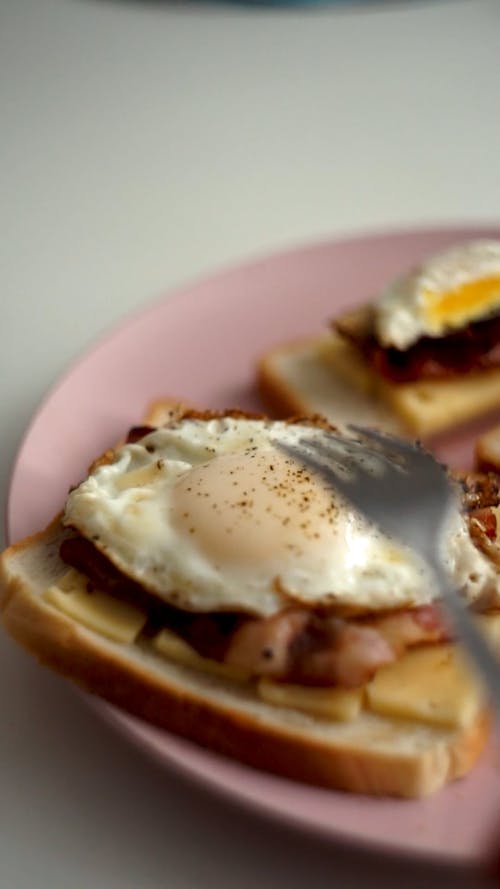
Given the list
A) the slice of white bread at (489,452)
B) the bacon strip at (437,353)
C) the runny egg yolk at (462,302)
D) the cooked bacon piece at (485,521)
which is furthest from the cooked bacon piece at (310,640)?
the runny egg yolk at (462,302)

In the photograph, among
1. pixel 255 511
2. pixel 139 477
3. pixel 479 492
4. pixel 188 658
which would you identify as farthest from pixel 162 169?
pixel 188 658

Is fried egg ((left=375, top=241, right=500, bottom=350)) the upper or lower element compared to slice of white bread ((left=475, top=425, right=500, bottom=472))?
upper

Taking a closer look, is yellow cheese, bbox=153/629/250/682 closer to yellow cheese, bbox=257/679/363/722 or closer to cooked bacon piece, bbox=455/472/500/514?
yellow cheese, bbox=257/679/363/722

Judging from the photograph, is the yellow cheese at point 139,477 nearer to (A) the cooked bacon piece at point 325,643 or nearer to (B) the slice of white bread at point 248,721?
(B) the slice of white bread at point 248,721

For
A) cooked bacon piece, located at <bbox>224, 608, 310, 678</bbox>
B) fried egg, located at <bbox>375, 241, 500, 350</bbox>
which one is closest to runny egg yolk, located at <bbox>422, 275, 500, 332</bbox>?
fried egg, located at <bbox>375, 241, 500, 350</bbox>

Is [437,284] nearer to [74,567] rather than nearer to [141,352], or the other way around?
[141,352]

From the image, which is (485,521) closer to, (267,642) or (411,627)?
(411,627)
